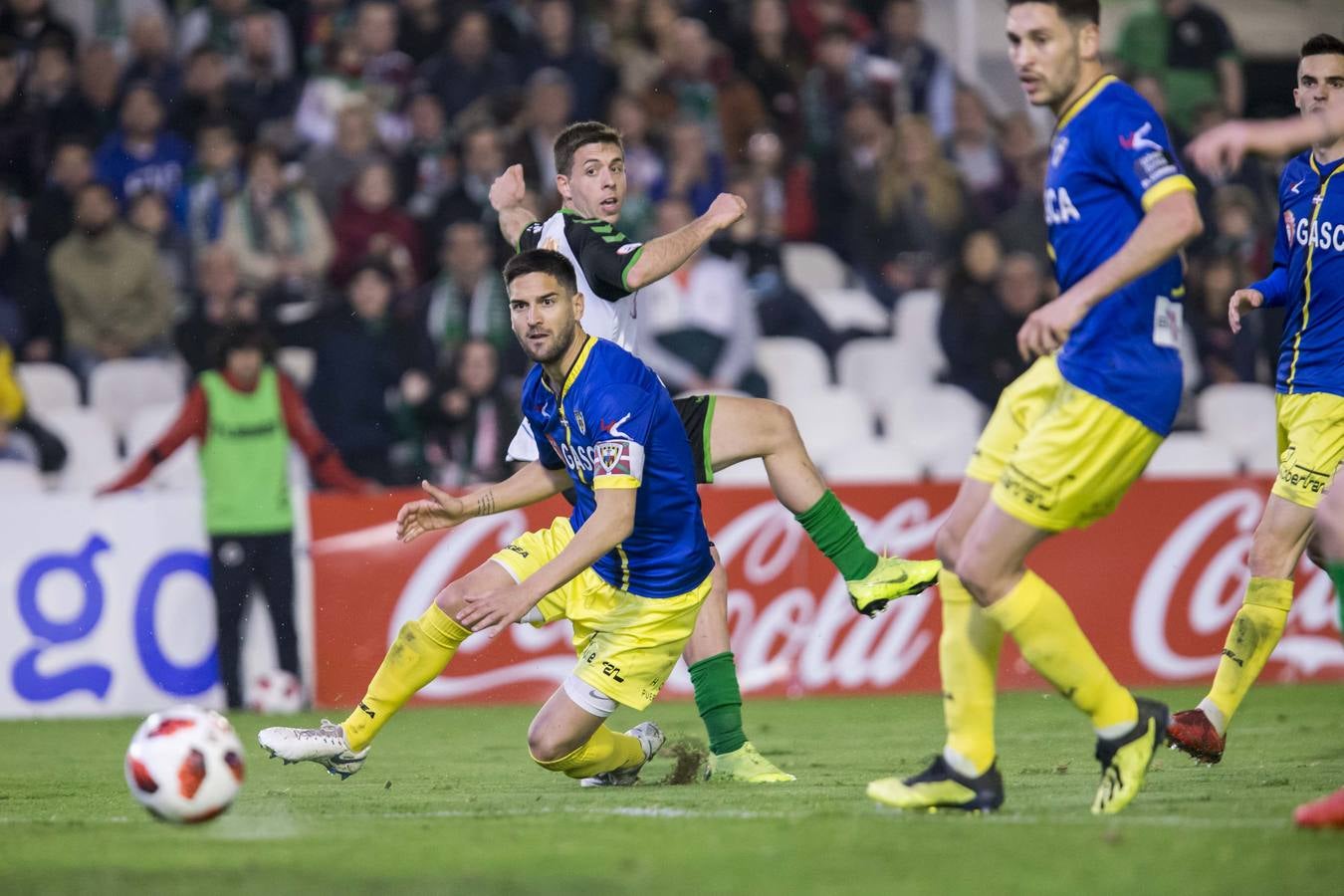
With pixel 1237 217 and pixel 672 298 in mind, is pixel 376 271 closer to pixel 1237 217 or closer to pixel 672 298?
pixel 672 298

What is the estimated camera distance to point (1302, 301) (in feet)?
23.1

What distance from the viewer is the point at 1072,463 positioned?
5.15 metres

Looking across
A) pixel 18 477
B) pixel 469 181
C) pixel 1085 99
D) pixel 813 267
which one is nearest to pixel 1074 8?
pixel 1085 99

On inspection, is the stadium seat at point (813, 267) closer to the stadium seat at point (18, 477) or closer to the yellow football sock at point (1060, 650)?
the stadium seat at point (18, 477)

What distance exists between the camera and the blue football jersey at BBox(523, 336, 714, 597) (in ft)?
20.2

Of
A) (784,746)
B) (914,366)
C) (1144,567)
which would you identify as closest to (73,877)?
(784,746)

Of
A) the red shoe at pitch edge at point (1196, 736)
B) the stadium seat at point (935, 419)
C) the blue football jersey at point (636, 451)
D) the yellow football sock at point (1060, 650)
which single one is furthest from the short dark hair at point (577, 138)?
the stadium seat at point (935, 419)

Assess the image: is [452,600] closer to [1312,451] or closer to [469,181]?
[1312,451]

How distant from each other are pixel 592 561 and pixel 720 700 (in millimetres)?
1218

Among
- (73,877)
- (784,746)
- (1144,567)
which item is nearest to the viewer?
(73,877)

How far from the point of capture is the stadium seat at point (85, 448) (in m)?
11.3

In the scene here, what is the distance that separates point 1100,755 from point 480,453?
6566 millimetres

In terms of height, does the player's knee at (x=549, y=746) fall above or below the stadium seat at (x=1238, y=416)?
above

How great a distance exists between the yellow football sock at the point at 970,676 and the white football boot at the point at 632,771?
5.57 ft
